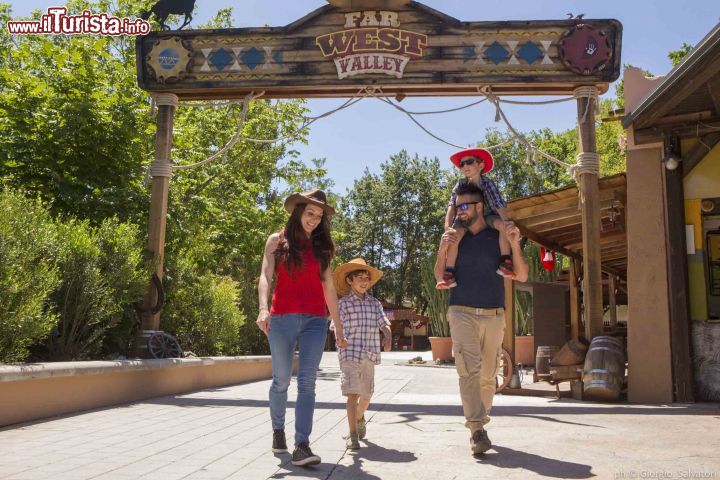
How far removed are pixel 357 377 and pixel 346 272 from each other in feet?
2.96

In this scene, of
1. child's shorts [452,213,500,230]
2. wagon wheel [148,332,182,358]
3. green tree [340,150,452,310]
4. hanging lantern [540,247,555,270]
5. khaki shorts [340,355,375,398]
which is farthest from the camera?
green tree [340,150,452,310]

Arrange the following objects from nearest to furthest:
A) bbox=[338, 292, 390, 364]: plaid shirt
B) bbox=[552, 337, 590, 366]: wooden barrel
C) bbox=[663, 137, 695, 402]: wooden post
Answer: bbox=[338, 292, 390, 364]: plaid shirt, bbox=[663, 137, 695, 402]: wooden post, bbox=[552, 337, 590, 366]: wooden barrel

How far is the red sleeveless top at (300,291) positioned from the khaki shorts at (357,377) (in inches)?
29.3

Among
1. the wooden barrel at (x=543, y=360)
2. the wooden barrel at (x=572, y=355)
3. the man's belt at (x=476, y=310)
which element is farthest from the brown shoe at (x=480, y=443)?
the wooden barrel at (x=543, y=360)

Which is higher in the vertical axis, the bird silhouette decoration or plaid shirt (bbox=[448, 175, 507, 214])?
the bird silhouette decoration

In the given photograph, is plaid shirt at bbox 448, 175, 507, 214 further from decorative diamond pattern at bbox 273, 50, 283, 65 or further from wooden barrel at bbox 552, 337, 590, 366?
decorative diamond pattern at bbox 273, 50, 283, 65

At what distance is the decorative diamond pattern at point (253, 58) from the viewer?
35.7 feet

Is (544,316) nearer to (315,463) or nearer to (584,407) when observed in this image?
(584,407)

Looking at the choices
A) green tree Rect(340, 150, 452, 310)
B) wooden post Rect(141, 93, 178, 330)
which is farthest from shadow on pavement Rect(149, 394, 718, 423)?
green tree Rect(340, 150, 452, 310)

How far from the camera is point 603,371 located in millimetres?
8797

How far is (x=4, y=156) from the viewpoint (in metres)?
9.65

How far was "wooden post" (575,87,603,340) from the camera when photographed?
9484mm

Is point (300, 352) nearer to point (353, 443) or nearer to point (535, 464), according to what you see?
point (353, 443)

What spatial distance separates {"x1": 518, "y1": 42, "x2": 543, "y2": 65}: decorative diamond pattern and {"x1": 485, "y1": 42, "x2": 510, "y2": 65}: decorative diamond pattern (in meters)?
0.22
